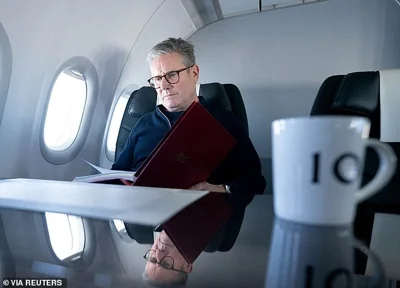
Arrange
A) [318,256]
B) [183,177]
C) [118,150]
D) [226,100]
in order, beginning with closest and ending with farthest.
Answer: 1. [318,256]
2. [183,177]
3. [226,100]
4. [118,150]

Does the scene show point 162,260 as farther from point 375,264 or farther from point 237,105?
point 237,105

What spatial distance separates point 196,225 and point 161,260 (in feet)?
0.43

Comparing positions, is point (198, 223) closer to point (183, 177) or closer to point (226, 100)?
point (183, 177)

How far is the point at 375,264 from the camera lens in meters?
0.32

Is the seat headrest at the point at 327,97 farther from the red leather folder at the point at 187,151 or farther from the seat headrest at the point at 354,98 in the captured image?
the red leather folder at the point at 187,151

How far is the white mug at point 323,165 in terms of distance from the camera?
0.36 meters

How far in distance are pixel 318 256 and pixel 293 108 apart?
163 centimetres

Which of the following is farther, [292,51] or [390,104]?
[292,51]

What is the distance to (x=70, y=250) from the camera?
15.1 inches

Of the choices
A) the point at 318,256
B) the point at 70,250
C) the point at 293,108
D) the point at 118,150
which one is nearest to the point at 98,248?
the point at 70,250

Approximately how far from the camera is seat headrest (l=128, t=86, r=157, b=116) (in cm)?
168

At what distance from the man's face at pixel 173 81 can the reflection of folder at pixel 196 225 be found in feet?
2.11

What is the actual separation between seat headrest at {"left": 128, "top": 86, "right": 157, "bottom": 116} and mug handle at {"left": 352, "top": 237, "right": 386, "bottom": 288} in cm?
140

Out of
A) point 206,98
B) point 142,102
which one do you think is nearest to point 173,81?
point 206,98
